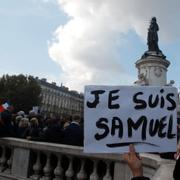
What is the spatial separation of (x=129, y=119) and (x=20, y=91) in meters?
68.3

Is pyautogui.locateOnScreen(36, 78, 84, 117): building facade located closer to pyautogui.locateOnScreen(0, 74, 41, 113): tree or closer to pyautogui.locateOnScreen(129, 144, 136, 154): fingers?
pyautogui.locateOnScreen(0, 74, 41, 113): tree

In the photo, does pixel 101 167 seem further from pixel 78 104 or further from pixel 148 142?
pixel 78 104

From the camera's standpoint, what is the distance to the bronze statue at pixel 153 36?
4259 centimetres

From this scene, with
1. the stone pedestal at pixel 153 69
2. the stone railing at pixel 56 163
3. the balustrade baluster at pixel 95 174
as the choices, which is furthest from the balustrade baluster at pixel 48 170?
the stone pedestal at pixel 153 69

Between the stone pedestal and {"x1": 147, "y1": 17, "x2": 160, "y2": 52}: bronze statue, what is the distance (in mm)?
1787

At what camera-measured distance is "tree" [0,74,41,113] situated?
69.8m

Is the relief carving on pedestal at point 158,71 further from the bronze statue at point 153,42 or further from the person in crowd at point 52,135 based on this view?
the person in crowd at point 52,135

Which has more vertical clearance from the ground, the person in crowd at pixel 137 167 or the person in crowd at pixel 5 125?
the person in crowd at pixel 5 125

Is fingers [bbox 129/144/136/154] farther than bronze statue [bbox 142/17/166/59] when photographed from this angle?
No

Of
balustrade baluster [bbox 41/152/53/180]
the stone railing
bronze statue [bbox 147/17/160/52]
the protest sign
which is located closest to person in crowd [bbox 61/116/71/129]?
the stone railing

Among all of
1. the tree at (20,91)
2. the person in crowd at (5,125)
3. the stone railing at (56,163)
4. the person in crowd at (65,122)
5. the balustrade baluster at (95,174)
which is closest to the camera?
the stone railing at (56,163)

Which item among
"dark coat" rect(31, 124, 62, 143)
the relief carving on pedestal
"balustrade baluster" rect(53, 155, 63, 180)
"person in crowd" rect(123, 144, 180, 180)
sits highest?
the relief carving on pedestal

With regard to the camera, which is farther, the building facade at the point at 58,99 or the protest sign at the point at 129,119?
the building facade at the point at 58,99

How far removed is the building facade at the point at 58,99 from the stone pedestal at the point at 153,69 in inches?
2890
